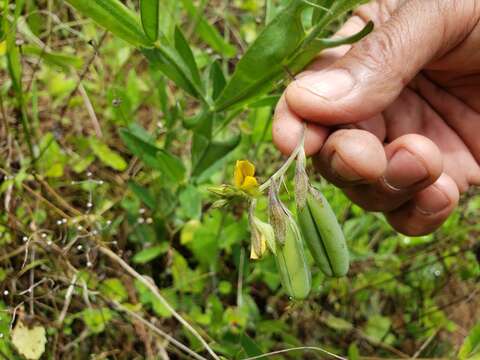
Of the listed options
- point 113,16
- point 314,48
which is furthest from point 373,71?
point 113,16

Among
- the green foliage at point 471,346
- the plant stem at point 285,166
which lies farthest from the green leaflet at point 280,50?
the green foliage at point 471,346

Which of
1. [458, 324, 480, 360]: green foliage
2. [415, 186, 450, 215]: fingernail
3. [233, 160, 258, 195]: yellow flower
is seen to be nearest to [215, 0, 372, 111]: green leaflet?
[233, 160, 258, 195]: yellow flower

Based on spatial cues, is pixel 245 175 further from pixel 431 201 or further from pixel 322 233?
pixel 431 201

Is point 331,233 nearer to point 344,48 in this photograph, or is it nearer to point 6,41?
point 344,48

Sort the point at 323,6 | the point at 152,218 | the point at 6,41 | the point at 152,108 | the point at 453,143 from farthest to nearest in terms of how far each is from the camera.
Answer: the point at 152,108 < the point at 152,218 < the point at 453,143 < the point at 6,41 < the point at 323,6

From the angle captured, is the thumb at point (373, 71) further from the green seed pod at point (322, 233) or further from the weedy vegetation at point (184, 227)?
the green seed pod at point (322, 233)

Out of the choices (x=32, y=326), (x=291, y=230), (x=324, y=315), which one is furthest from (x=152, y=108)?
(x=291, y=230)
